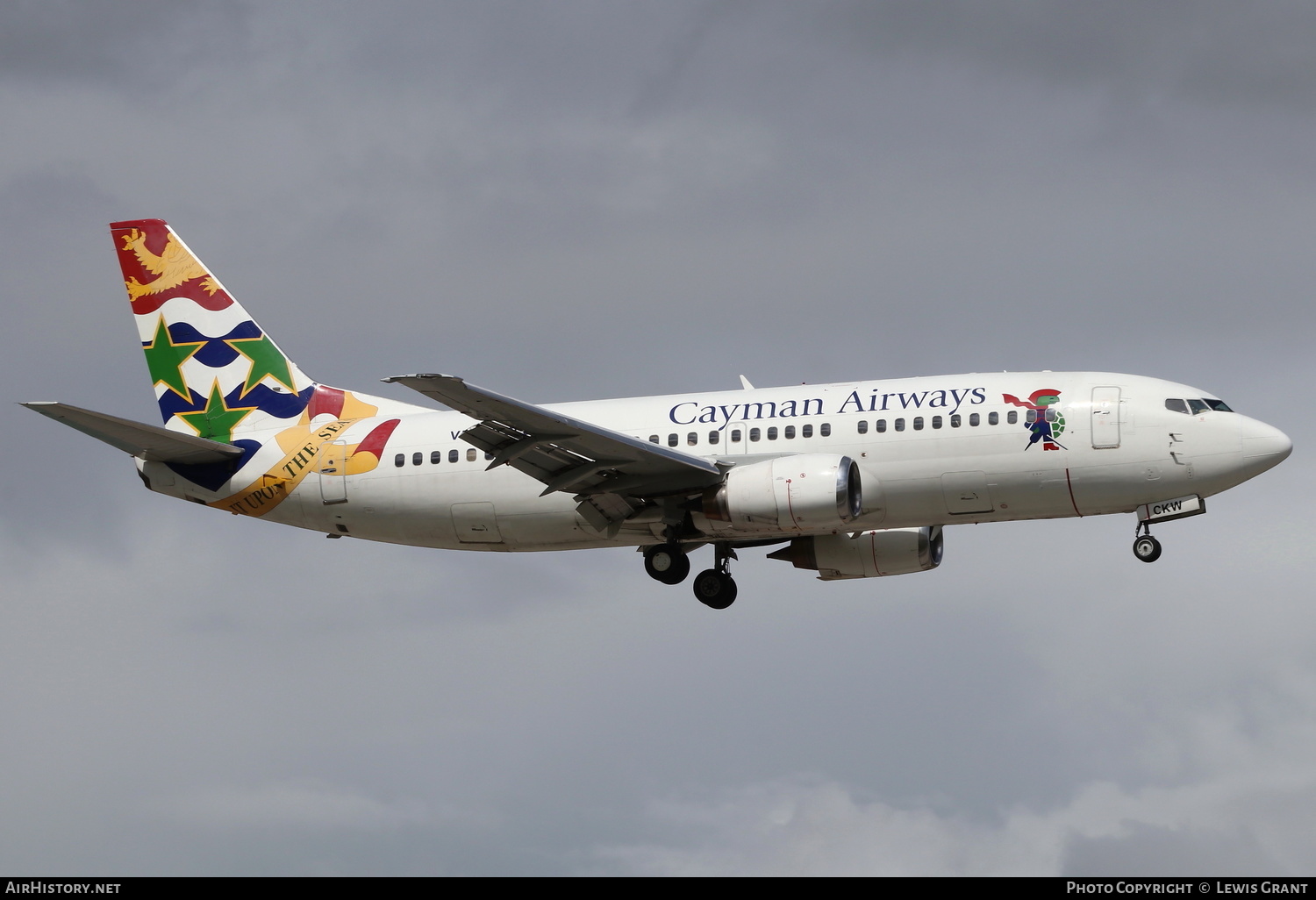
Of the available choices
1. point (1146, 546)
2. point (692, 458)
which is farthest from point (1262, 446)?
point (692, 458)

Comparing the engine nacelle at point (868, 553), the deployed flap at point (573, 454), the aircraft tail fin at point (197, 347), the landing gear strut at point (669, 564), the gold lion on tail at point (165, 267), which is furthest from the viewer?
the gold lion on tail at point (165, 267)

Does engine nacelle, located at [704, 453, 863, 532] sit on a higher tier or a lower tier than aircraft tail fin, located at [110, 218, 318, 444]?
lower

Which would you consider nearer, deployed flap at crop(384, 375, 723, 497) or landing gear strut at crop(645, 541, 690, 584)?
deployed flap at crop(384, 375, 723, 497)

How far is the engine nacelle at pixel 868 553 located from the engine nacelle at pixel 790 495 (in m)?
5.23

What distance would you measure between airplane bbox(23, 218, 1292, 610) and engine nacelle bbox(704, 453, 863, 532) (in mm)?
55

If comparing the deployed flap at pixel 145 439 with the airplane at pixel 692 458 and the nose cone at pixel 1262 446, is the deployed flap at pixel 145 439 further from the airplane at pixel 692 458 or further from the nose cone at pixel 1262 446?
the nose cone at pixel 1262 446

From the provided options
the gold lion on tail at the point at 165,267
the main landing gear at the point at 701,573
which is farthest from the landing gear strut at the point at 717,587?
the gold lion on tail at the point at 165,267

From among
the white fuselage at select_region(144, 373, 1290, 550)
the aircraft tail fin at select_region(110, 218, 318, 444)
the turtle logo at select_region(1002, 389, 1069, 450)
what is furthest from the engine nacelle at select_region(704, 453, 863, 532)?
the aircraft tail fin at select_region(110, 218, 318, 444)

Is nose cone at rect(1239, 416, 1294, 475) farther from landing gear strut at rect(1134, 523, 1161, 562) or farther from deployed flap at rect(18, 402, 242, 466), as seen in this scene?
deployed flap at rect(18, 402, 242, 466)

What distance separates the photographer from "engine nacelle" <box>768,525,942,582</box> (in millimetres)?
48688

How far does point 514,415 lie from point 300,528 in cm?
1031

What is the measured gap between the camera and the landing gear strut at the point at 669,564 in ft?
153

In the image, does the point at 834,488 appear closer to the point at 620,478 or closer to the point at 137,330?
the point at 620,478
